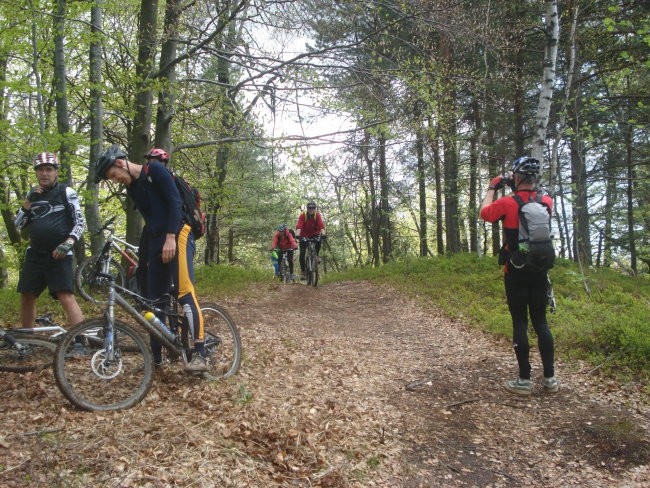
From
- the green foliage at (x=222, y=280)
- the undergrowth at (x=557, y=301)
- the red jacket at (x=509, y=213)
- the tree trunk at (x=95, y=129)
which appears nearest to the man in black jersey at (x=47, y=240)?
the undergrowth at (x=557, y=301)

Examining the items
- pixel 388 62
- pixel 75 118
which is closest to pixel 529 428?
pixel 388 62

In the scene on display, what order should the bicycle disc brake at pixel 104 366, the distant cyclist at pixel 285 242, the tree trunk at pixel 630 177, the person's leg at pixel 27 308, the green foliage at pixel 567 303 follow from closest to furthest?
the bicycle disc brake at pixel 104 366, the person's leg at pixel 27 308, the green foliage at pixel 567 303, the tree trunk at pixel 630 177, the distant cyclist at pixel 285 242

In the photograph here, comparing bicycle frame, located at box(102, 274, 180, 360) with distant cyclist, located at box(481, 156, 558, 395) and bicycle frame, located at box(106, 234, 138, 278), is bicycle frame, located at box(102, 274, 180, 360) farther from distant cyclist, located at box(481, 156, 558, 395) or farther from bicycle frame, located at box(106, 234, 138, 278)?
distant cyclist, located at box(481, 156, 558, 395)

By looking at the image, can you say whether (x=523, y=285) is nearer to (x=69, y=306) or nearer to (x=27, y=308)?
(x=69, y=306)

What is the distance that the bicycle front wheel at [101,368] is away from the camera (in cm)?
343

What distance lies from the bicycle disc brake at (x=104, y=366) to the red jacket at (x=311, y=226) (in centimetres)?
931

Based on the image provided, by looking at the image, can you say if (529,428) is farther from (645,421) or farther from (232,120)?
(232,120)

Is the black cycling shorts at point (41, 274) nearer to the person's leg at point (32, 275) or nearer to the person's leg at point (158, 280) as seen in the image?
the person's leg at point (32, 275)

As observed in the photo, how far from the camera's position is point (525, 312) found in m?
4.76

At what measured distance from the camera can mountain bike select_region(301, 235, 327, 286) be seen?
42.1ft

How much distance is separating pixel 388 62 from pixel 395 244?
65.4ft

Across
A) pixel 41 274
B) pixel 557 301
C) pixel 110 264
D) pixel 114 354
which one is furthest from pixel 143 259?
pixel 557 301

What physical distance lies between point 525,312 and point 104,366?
4.04m

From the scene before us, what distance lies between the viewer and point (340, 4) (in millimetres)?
7129
